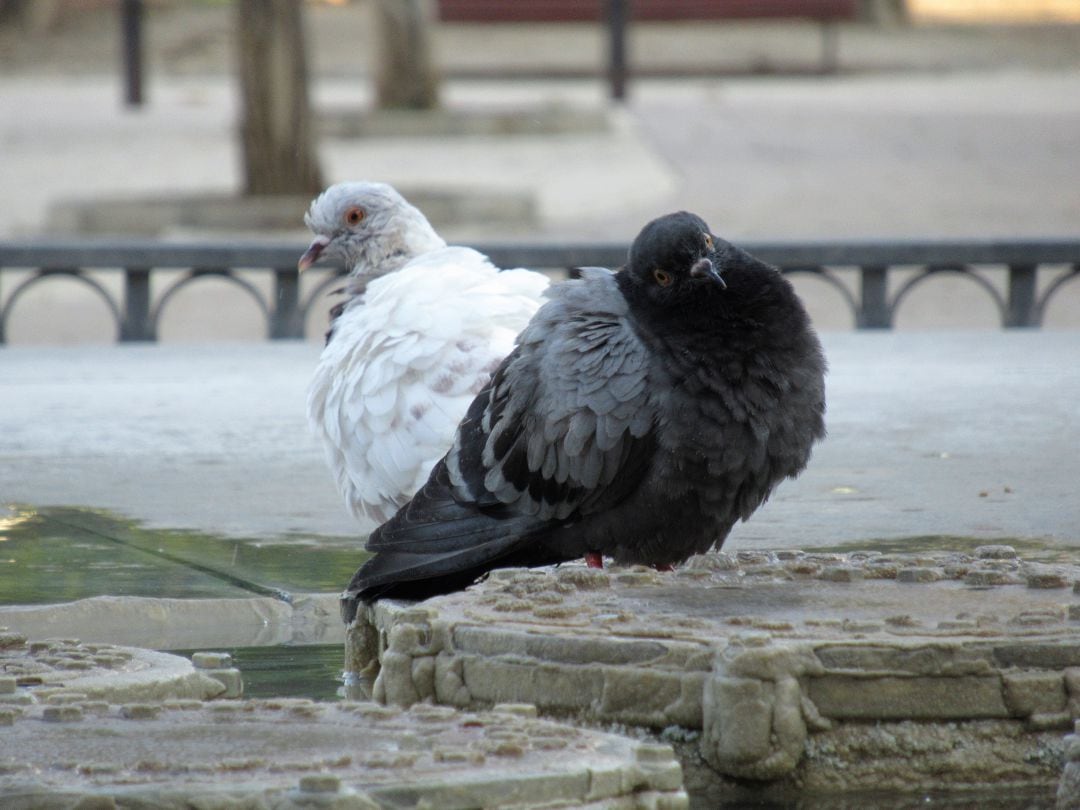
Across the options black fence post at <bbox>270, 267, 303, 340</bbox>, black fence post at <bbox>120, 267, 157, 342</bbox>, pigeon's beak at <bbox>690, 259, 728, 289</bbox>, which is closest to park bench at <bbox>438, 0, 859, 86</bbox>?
black fence post at <bbox>270, 267, 303, 340</bbox>

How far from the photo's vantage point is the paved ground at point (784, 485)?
5656 millimetres

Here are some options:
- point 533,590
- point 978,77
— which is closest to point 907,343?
point 533,590

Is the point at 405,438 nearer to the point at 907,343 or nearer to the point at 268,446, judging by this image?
the point at 268,446

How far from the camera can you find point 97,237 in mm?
15336

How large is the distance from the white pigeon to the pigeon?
1.45 feet

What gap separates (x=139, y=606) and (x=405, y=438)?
0.72m

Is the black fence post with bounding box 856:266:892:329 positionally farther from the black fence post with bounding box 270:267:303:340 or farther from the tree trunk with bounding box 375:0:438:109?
the tree trunk with bounding box 375:0:438:109

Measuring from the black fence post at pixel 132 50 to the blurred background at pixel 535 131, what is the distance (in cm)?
3

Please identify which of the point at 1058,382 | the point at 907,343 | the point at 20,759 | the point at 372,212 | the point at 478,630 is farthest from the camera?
the point at 907,343

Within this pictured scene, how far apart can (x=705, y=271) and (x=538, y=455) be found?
496 millimetres

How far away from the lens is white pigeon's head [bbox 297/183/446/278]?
5.86 m

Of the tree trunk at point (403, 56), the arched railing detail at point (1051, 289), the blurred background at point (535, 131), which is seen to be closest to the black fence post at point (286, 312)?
the blurred background at point (535, 131)

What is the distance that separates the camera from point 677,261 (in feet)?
13.0

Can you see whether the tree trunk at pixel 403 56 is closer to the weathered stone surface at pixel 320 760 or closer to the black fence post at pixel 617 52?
the black fence post at pixel 617 52
